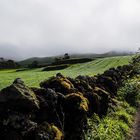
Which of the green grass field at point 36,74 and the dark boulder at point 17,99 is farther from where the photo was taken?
the green grass field at point 36,74

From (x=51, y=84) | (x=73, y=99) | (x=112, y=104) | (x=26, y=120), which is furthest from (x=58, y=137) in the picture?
(x=112, y=104)

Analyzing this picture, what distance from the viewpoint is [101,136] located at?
62.3 feet

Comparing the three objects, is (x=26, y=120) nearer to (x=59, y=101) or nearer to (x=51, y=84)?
(x=59, y=101)

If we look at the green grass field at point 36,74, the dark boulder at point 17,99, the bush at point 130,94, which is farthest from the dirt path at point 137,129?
the green grass field at point 36,74

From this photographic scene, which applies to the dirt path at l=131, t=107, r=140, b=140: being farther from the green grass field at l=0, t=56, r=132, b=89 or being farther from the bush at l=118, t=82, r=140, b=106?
the green grass field at l=0, t=56, r=132, b=89

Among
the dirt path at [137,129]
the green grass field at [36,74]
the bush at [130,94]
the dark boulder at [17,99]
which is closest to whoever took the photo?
the dark boulder at [17,99]

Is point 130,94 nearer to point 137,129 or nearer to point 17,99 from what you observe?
point 137,129

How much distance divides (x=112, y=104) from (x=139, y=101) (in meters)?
5.83

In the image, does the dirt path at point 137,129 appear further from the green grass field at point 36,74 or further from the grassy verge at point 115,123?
the green grass field at point 36,74

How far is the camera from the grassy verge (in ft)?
63.1

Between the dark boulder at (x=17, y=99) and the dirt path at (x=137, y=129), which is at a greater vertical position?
the dark boulder at (x=17, y=99)

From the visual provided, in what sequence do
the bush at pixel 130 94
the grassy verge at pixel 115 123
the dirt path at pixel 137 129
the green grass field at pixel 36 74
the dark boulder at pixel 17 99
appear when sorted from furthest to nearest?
the green grass field at pixel 36 74, the bush at pixel 130 94, the dirt path at pixel 137 129, the grassy verge at pixel 115 123, the dark boulder at pixel 17 99

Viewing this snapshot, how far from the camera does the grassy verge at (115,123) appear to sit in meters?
19.2

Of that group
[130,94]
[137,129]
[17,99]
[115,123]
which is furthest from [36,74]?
[17,99]
